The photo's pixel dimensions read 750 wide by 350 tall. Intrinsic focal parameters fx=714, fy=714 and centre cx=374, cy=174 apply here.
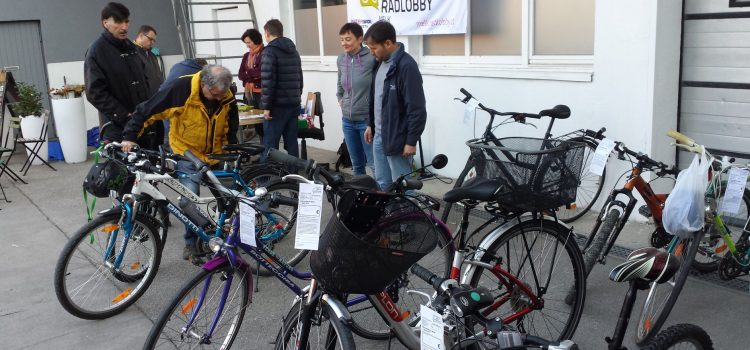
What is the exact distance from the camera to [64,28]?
1208cm

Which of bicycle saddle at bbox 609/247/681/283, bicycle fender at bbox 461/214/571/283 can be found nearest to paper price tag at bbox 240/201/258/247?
bicycle fender at bbox 461/214/571/283

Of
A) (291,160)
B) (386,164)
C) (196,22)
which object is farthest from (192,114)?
(196,22)

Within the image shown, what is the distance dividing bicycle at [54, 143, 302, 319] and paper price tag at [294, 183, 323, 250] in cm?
131

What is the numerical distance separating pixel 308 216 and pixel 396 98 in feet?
9.24

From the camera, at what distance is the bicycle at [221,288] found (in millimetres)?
3287

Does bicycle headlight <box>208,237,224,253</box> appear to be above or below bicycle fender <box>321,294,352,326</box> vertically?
above

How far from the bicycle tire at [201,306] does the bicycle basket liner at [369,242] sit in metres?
0.88

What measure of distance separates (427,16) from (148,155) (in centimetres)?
372

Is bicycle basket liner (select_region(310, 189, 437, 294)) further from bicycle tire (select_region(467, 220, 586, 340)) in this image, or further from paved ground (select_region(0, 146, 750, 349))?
paved ground (select_region(0, 146, 750, 349))

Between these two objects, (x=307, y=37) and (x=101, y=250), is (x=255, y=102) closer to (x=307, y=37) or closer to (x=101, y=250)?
(x=307, y=37)

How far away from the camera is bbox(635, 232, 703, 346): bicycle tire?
3520mm

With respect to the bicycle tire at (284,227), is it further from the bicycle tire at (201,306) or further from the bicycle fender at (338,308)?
the bicycle fender at (338,308)

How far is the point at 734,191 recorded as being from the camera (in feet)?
13.0

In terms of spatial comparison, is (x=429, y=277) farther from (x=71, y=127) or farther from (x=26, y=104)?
(x=26, y=104)
